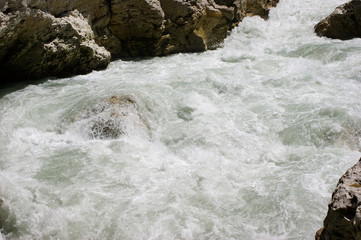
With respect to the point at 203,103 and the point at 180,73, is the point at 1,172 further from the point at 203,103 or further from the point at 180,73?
the point at 180,73

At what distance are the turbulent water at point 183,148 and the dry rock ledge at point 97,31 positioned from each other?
0.60 m

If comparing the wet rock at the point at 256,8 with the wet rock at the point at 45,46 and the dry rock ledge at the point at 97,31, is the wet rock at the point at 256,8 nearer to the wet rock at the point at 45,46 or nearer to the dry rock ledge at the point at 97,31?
the dry rock ledge at the point at 97,31

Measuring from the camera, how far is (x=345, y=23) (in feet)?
34.4

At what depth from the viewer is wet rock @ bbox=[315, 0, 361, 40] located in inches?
407

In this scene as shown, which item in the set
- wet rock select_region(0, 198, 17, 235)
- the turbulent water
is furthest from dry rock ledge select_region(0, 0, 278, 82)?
wet rock select_region(0, 198, 17, 235)

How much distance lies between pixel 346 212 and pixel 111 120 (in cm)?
421

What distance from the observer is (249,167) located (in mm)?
5000

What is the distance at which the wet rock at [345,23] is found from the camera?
1034cm

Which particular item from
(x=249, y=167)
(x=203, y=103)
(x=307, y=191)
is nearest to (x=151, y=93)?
(x=203, y=103)

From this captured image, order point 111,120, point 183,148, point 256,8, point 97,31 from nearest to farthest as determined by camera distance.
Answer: point 183,148 → point 111,120 → point 97,31 → point 256,8

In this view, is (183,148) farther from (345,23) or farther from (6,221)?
(345,23)

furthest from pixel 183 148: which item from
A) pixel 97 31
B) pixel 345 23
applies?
pixel 345 23

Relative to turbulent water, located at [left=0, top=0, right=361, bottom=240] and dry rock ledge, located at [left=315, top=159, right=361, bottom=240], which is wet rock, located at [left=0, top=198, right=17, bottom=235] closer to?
turbulent water, located at [left=0, top=0, right=361, bottom=240]

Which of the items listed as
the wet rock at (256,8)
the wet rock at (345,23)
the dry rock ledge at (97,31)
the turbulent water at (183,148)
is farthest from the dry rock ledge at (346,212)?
the wet rock at (256,8)
